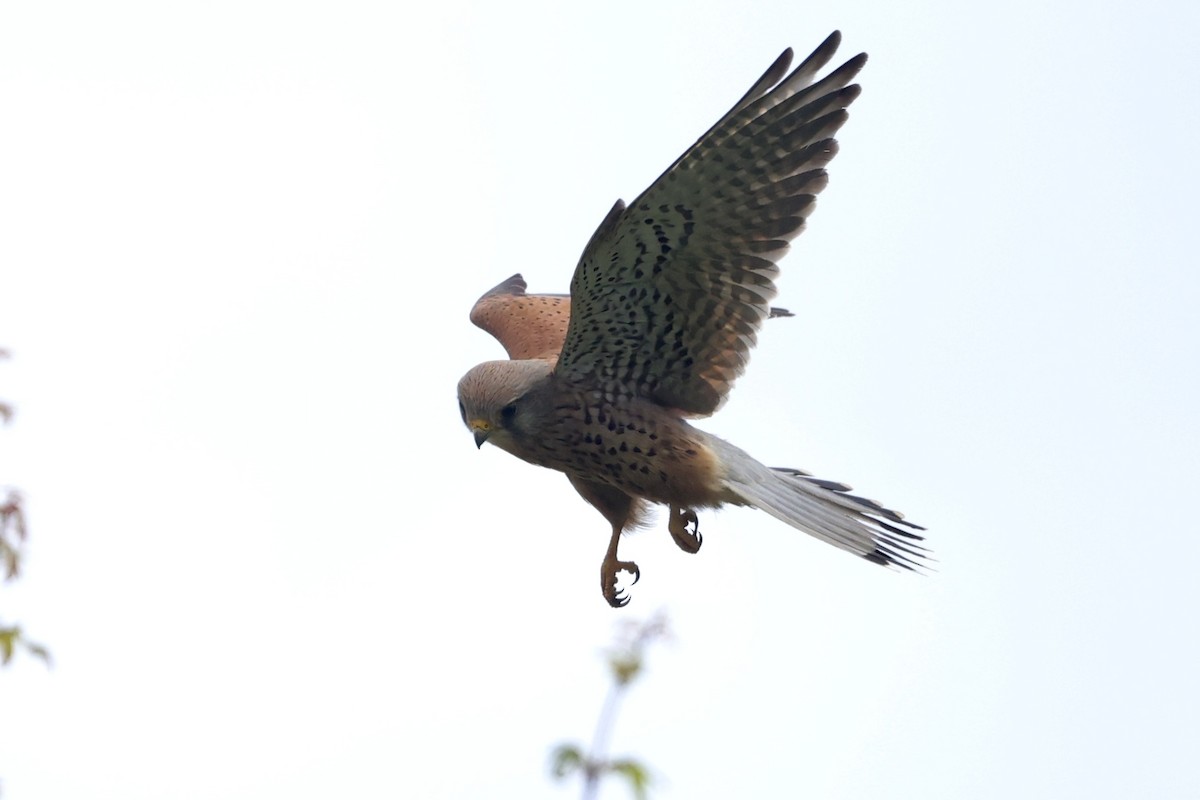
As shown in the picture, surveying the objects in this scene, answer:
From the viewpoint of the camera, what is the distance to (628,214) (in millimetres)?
4824

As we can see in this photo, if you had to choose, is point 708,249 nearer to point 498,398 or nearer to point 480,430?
point 498,398

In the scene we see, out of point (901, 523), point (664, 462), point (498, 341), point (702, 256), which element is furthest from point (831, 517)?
point (498, 341)

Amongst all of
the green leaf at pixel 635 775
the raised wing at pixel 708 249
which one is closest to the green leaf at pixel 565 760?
the green leaf at pixel 635 775

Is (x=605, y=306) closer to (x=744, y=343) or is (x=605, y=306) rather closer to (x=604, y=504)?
(x=744, y=343)

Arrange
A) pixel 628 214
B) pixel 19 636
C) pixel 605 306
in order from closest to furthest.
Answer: pixel 19 636 → pixel 628 214 → pixel 605 306

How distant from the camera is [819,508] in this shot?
5.46 m

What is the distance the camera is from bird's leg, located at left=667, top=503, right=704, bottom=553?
5.53 m

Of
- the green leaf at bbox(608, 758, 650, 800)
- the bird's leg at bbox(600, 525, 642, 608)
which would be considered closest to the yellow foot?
the bird's leg at bbox(600, 525, 642, 608)

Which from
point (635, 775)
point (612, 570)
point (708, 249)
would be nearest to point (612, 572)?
point (612, 570)

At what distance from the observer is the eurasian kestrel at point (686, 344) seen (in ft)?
16.0

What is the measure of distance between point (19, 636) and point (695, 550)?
11.9 ft

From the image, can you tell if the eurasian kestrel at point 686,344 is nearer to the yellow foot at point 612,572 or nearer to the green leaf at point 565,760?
the yellow foot at point 612,572

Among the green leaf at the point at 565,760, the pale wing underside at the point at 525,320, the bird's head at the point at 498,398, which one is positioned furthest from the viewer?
the pale wing underside at the point at 525,320

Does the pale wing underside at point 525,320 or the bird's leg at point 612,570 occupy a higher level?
the pale wing underside at point 525,320
